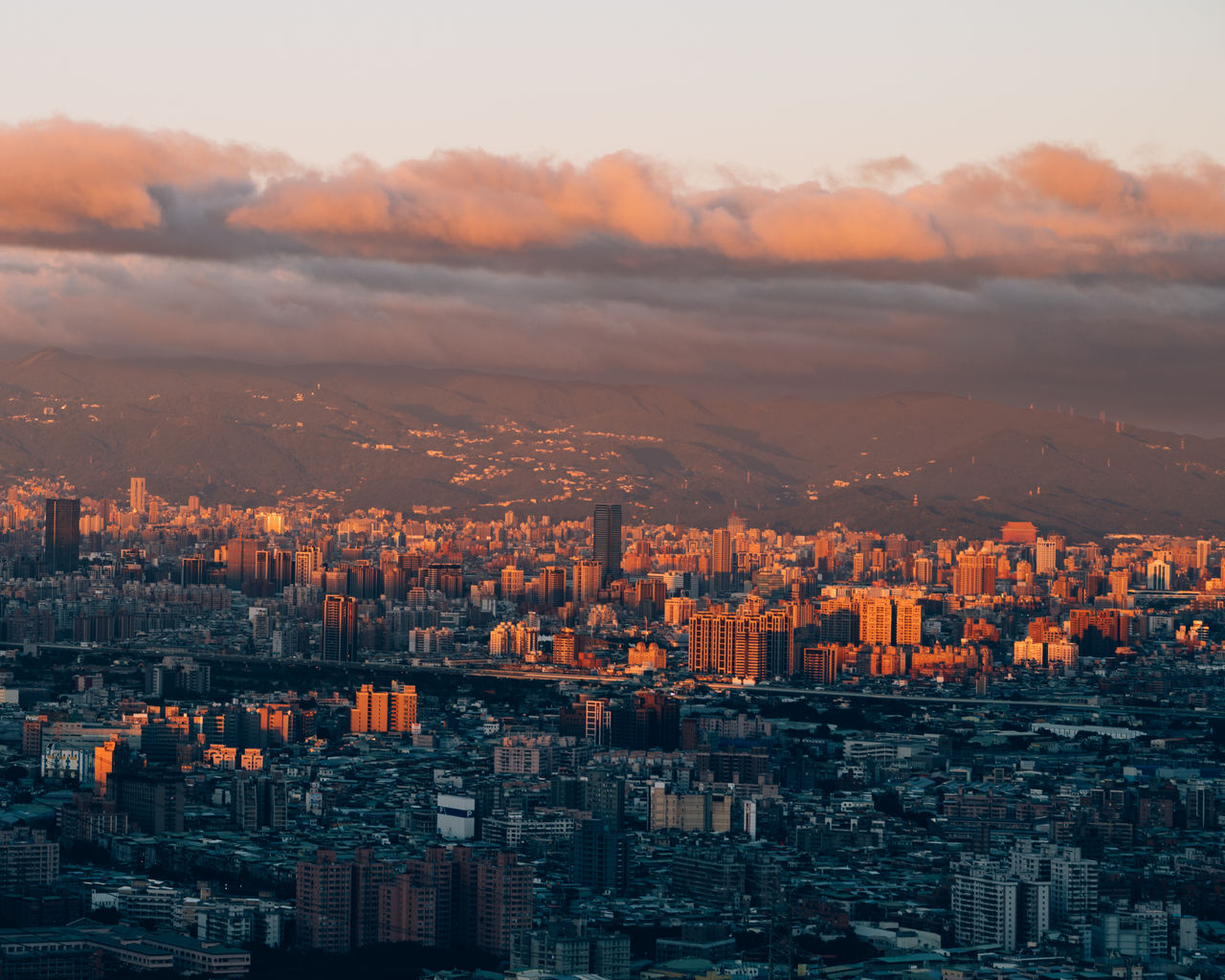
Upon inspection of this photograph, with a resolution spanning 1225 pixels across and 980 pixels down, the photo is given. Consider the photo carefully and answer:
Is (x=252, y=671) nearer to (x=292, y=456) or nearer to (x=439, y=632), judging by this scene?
(x=439, y=632)

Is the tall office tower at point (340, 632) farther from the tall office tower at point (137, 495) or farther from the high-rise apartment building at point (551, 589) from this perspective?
the tall office tower at point (137, 495)

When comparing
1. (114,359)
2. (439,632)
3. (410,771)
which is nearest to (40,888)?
(410,771)

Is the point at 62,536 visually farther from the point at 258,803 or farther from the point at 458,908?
the point at 458,908

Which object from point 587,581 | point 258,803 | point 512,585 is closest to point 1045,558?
point 587,581

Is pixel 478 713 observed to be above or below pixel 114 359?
below

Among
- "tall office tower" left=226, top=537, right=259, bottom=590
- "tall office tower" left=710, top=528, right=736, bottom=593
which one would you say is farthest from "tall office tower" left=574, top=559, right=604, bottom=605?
"tall office tower" left=226, top=537, right=259, bottom=590
